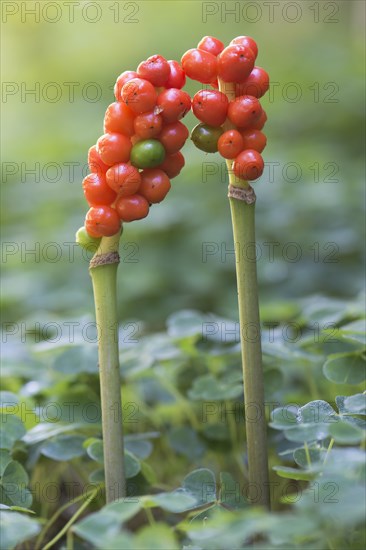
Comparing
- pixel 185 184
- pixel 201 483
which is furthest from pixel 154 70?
pixel 185 184

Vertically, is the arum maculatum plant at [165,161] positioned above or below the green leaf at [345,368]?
above

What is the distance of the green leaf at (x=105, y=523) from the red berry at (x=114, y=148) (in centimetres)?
46

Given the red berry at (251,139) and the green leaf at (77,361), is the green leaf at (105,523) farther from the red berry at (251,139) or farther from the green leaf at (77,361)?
the green leaf at (77,361)

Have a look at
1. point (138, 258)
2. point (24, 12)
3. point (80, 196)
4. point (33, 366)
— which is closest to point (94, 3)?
point (24, 12)

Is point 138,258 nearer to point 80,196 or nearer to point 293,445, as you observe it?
point 80,196

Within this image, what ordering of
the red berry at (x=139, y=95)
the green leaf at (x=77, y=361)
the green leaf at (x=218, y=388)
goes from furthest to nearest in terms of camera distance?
the green leaf at (x=77, y=361), the green leaf at (x=218, y=388), the red berry at (x=139, y=95)

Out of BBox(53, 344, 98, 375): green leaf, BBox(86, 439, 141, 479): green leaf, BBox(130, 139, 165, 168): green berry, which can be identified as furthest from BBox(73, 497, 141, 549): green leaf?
BBox(53, 344, 98, 375): green leaf

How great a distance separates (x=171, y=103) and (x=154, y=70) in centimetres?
5

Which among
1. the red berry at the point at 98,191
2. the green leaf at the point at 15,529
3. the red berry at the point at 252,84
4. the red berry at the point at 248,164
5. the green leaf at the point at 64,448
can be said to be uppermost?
the red berry at the point at 252,84

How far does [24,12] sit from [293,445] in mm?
8204

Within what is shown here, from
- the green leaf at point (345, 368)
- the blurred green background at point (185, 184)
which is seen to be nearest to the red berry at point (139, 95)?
the green leaf at point (345, 368)

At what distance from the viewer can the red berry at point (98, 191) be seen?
974mm

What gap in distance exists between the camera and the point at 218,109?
0.94 meters

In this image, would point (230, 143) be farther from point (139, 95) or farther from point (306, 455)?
point (306, 455)
